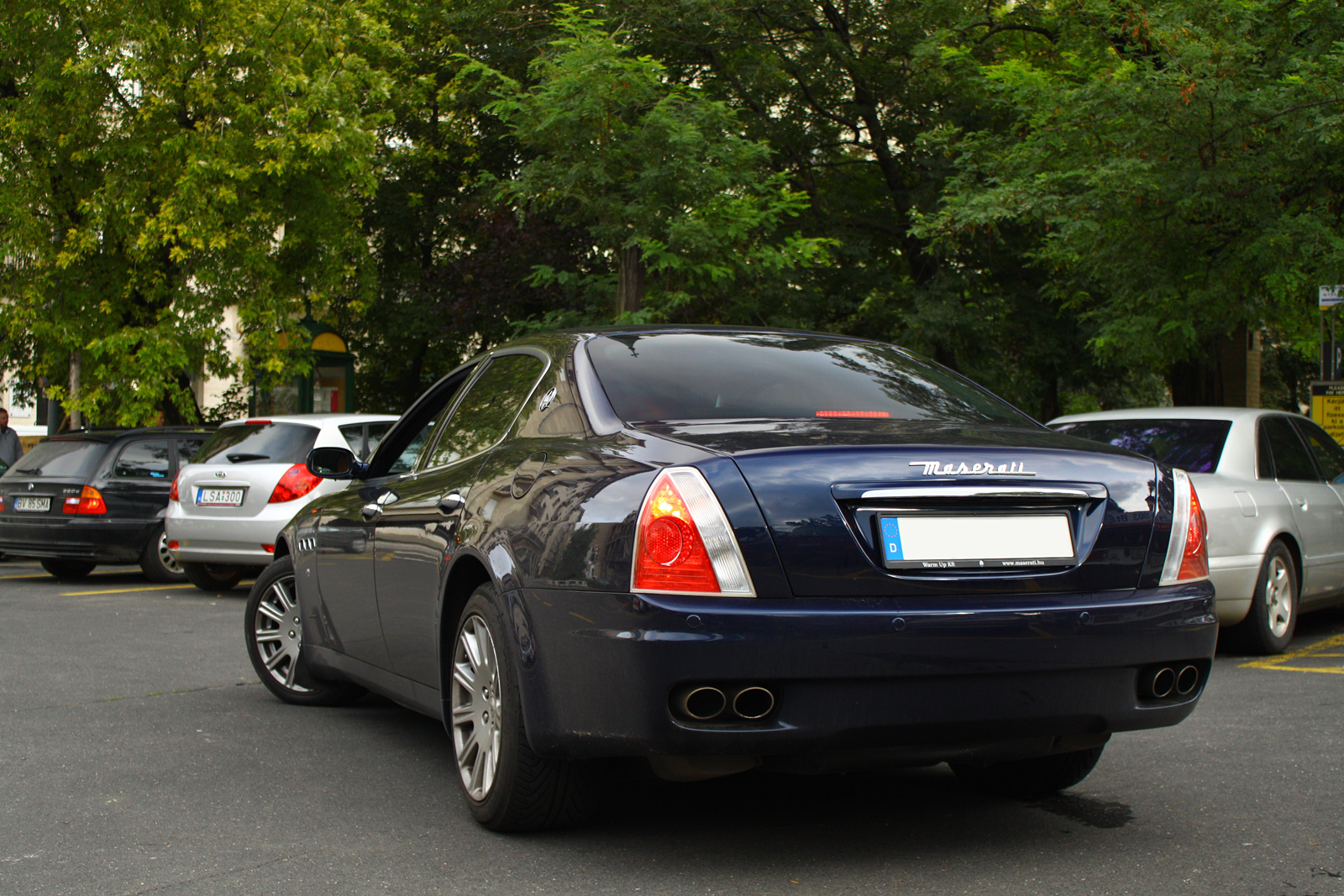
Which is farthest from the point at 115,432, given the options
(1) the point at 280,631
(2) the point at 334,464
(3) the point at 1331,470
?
(3) the point at 1331,470

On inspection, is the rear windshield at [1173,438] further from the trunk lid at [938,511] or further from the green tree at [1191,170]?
the trunk lid at [938,511]

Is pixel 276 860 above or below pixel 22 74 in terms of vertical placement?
below

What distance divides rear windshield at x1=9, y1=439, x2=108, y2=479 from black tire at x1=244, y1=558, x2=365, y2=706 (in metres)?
7.41

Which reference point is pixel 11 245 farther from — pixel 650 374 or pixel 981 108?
pixel 650 374

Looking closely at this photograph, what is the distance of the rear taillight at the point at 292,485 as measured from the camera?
11328mm

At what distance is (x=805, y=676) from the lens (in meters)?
3.37

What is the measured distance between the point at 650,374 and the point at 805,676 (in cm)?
129

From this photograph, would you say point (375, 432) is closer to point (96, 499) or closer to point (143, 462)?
point (143, 462)

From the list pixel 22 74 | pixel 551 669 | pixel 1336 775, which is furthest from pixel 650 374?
pixel 22 74

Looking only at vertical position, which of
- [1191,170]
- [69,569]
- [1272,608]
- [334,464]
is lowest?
[69,569]

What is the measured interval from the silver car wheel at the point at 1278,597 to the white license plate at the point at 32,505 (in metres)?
10.5

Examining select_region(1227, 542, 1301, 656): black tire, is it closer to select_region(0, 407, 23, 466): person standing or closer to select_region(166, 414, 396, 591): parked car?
select_region(166, 414, 396, 591): parked car

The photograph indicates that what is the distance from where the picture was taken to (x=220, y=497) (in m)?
11.6

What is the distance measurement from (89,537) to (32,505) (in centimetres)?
77
